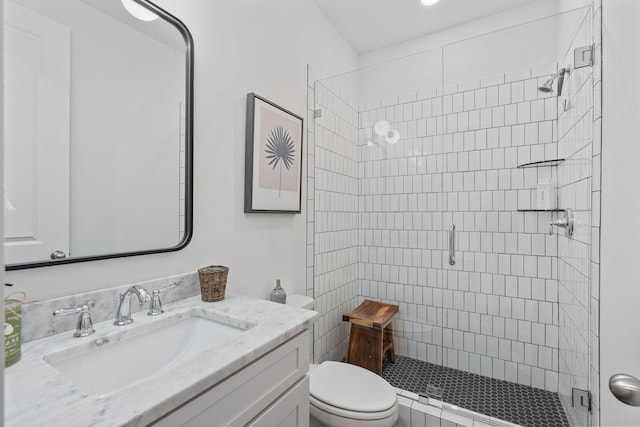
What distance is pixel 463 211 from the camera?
6.66ft

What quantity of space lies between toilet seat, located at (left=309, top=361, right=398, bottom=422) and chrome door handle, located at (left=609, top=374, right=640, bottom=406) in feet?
3.35

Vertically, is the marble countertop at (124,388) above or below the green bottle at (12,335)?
below

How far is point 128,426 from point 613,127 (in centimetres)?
163

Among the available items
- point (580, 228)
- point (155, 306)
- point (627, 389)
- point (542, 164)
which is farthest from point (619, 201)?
point (155, 306)

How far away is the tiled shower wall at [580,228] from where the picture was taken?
128cm

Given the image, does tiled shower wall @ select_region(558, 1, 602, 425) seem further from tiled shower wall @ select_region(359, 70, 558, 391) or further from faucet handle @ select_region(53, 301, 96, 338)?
faucet handle @ select_region(53, 301, 96, 338)

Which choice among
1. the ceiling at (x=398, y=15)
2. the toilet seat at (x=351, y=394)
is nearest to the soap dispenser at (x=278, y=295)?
the toilet seat at (x=351, y=394)

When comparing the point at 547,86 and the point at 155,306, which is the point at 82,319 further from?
the point at 547,86

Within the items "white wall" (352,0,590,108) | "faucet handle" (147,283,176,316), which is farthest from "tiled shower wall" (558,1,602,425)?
"faucet handle" (147,283,176,316)

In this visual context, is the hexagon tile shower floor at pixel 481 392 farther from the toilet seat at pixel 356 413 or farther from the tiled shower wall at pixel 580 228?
the toilet seat at pixel 356 413

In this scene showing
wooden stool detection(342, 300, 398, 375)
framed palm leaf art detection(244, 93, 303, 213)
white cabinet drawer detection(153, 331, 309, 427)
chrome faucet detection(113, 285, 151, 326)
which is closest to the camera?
white cabinet drawer detection(153, 331, 309, 427)

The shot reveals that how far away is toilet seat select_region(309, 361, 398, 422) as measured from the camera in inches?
53.2

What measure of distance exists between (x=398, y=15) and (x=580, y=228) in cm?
180

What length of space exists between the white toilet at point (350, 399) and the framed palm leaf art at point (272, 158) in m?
0.92
